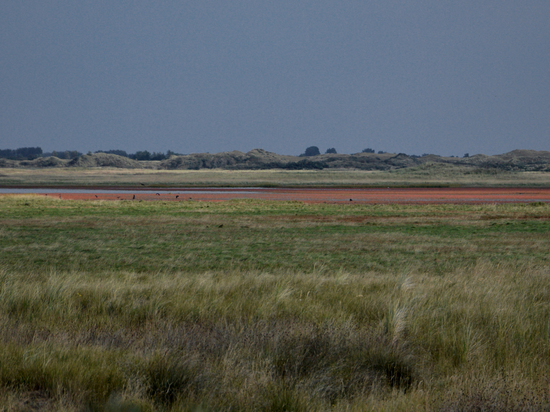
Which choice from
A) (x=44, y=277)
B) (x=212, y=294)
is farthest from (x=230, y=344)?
(x=44, y=277)

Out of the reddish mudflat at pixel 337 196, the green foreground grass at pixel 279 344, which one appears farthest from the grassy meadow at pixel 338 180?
the green foreground grass at pixel 279 344

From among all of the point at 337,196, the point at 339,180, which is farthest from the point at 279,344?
the point at 339,180

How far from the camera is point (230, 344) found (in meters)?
5.58

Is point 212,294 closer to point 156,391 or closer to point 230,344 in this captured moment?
point 230,344

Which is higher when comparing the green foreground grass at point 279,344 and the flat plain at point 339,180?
the green foreground grass at point 279,344

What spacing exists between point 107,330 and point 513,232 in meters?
25.0

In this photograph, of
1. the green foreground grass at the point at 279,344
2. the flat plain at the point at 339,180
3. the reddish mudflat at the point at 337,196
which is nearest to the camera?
the green foreground grass at the point at 279,344

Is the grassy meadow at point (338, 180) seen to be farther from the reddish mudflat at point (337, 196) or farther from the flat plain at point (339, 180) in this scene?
the reddish mudflat at point (337, 196)

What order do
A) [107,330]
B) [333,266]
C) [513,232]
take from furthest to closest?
[513,232] < [333,266] < [107,330]

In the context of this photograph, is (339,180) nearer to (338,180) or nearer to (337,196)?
(338,180)

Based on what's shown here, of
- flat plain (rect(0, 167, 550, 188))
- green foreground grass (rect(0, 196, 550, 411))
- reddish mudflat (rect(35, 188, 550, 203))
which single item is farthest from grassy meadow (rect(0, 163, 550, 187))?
green foreground grass (rect(0, 196, 550, 411))

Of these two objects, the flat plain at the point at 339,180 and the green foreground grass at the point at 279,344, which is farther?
the flat plain at the point at 339,180

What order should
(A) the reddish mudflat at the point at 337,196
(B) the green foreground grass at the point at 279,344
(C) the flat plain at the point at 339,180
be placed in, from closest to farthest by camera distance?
1. (B) the green foreground grass at the point at 279,344
2. (A) the reddish mudflat at the point at 337,196
3. (C) the flat plain at the point at 339,180

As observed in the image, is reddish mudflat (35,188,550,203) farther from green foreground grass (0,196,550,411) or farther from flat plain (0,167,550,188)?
green foreground grass (0,196,550,411)
